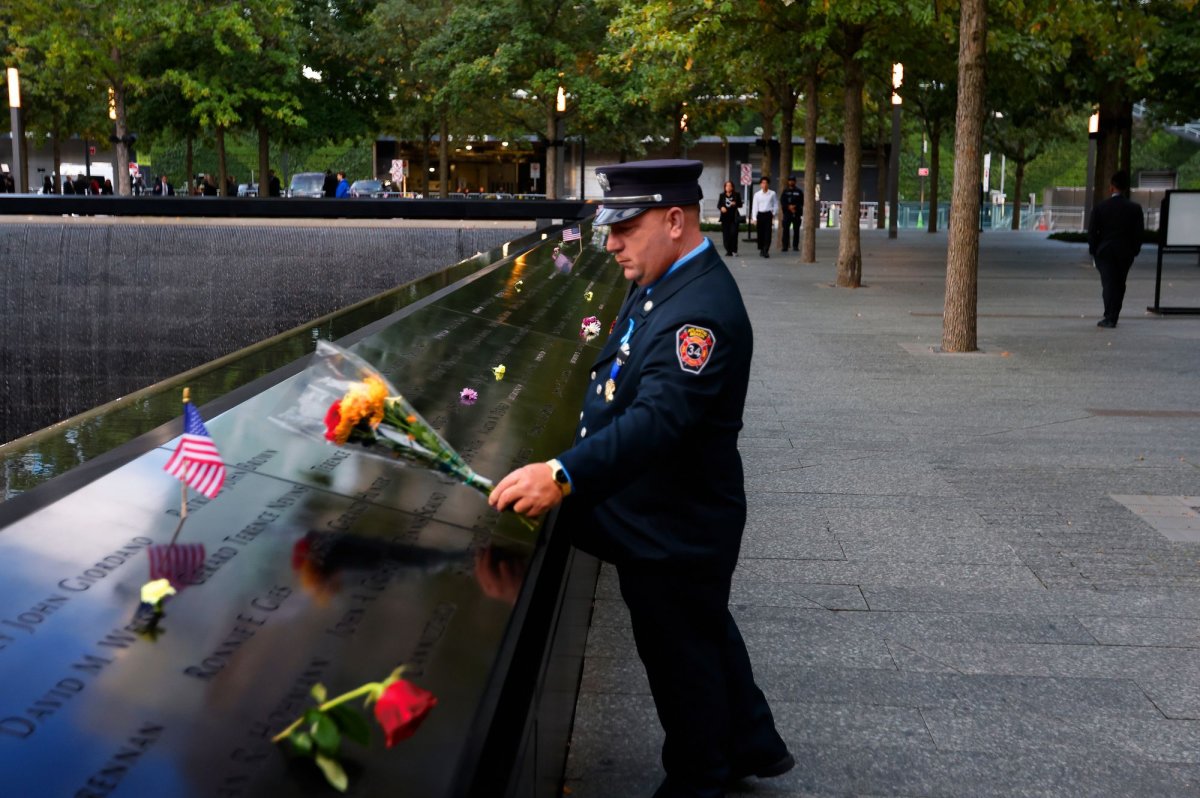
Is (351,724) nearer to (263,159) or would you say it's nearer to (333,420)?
(333,420)

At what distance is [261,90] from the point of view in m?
40.9

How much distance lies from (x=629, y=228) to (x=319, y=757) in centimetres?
173

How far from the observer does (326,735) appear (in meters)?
1.87

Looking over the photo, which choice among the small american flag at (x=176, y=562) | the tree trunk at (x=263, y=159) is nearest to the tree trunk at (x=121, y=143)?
the tree trunk at (x=263, y=159)

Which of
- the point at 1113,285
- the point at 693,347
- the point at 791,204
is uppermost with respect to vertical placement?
the point at 791,204

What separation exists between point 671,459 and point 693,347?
324mm

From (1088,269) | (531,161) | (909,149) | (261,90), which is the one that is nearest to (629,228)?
(1088,269)

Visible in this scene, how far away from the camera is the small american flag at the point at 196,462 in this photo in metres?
2.64

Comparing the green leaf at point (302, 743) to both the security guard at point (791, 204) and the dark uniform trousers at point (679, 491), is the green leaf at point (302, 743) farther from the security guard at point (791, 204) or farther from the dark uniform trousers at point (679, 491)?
the security guard at point (791, 204)

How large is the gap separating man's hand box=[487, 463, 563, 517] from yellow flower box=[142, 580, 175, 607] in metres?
0.76

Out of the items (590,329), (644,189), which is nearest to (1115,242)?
(590,329)

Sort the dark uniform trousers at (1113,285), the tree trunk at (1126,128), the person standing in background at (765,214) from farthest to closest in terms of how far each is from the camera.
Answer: the tree trunk at (1126,128) < the person standing in background at (765,214) < the dark uniform trousers at (1113,285)

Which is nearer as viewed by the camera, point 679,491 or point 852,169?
point 679,491

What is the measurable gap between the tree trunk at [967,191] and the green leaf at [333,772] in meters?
12.4
